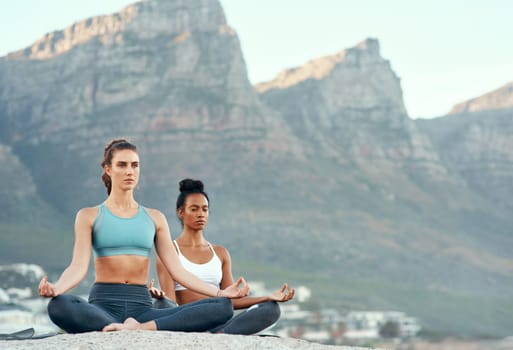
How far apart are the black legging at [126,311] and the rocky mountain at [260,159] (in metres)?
128

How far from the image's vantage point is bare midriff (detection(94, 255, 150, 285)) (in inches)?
339

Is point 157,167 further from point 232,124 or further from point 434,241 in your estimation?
point 434,241

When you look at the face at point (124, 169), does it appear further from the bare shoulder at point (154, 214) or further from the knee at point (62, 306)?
the knee at point (62, 306)

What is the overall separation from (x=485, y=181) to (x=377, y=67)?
24.9m

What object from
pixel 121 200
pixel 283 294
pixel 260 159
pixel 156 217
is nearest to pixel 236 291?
pixel 283 294

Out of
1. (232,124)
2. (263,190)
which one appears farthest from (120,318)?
(232,124)

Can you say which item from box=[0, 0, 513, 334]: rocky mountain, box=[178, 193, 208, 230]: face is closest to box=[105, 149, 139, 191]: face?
box=[178, 193, 208, 230]: face

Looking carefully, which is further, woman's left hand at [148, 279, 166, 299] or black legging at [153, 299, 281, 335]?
woman's left hand at [148, 279, 166, 299]

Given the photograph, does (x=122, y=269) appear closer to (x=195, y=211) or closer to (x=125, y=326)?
(x=125, y=326)

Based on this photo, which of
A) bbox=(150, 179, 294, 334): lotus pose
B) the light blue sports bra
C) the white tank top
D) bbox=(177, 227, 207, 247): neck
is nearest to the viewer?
the light blue sports bra

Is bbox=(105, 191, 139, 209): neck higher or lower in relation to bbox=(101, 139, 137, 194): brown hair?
lower

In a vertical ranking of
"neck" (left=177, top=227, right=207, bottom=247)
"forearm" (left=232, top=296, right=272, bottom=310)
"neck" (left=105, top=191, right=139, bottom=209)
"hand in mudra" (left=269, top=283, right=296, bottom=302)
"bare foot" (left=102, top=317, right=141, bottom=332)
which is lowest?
"bare foot" (left=102, top=317, right=141, bottom=332)

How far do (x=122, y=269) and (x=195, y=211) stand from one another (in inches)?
60.5

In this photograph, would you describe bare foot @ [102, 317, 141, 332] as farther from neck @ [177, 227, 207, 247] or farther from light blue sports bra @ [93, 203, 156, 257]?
neck @ [177, 227, 207, 247]
